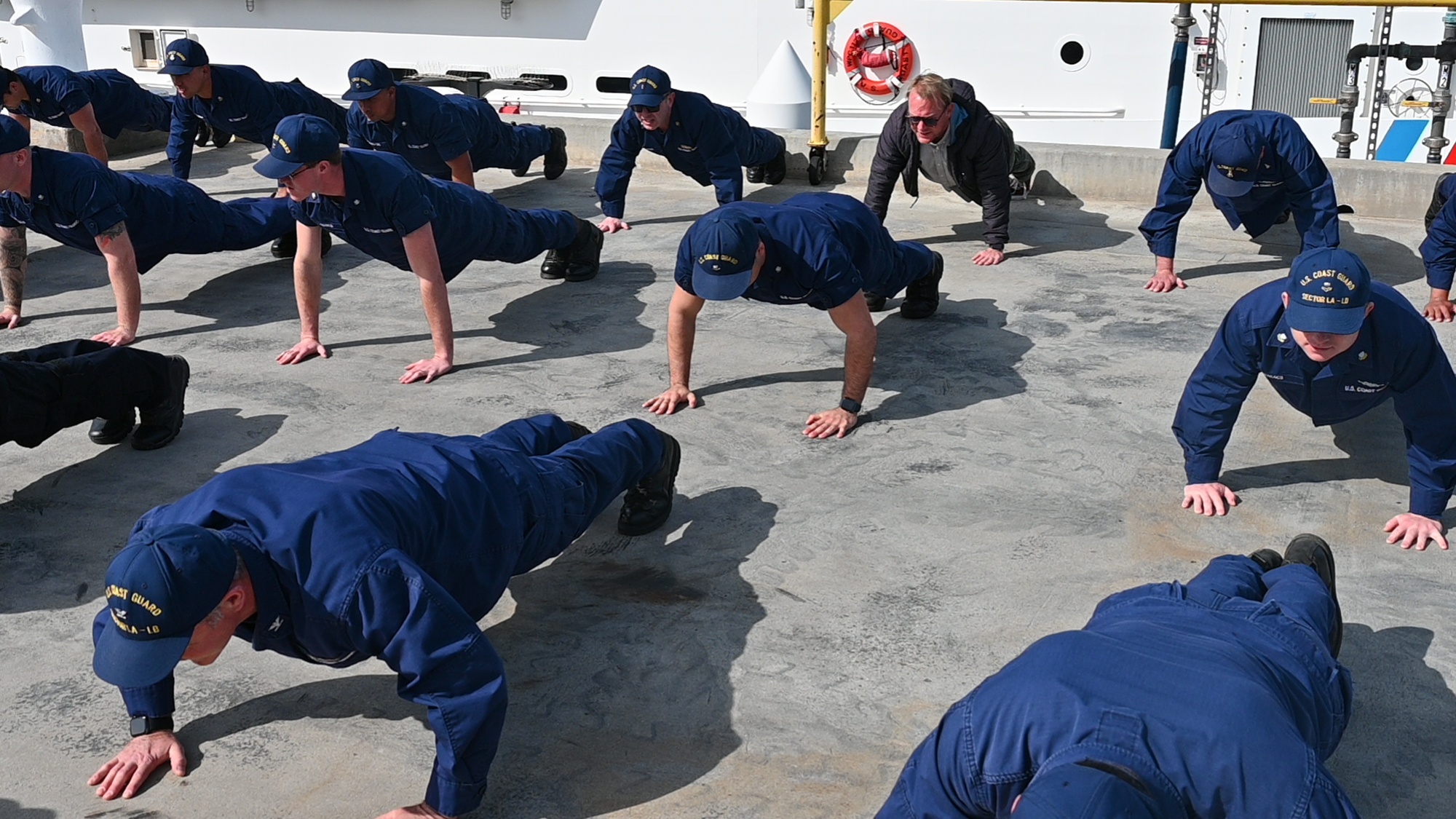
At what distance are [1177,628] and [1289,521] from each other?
6.16 feet

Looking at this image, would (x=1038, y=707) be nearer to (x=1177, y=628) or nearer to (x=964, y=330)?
(x=1177, y=628)

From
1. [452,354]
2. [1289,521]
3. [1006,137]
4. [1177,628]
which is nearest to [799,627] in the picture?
[1177,628]

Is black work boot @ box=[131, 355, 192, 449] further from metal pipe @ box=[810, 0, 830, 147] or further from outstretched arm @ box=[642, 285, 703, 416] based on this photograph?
metal pipe @ box=[810, 0, 830, 147]

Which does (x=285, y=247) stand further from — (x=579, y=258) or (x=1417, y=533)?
(x=1417, y=533)

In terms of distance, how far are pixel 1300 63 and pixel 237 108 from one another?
7.70 meters

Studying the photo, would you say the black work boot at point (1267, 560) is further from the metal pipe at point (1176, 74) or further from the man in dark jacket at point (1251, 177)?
the metal pipe at point (1176, 74)

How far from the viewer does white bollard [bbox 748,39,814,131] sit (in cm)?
1026

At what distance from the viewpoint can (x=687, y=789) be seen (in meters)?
3.00

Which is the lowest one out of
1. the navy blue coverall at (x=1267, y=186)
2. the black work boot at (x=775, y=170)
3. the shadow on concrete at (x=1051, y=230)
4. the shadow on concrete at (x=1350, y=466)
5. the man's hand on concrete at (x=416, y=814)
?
the man's hand on concrete at (x=416, y=814)

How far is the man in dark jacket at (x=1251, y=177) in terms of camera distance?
19.2ft

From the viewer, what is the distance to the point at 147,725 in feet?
10.2

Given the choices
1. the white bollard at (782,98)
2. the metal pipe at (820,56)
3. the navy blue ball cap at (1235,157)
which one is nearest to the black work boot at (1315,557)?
the navy blue ball cap at (1235,157)

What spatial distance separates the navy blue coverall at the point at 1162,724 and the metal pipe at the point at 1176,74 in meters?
6.53

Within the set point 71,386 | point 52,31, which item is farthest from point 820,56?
point 52,31
